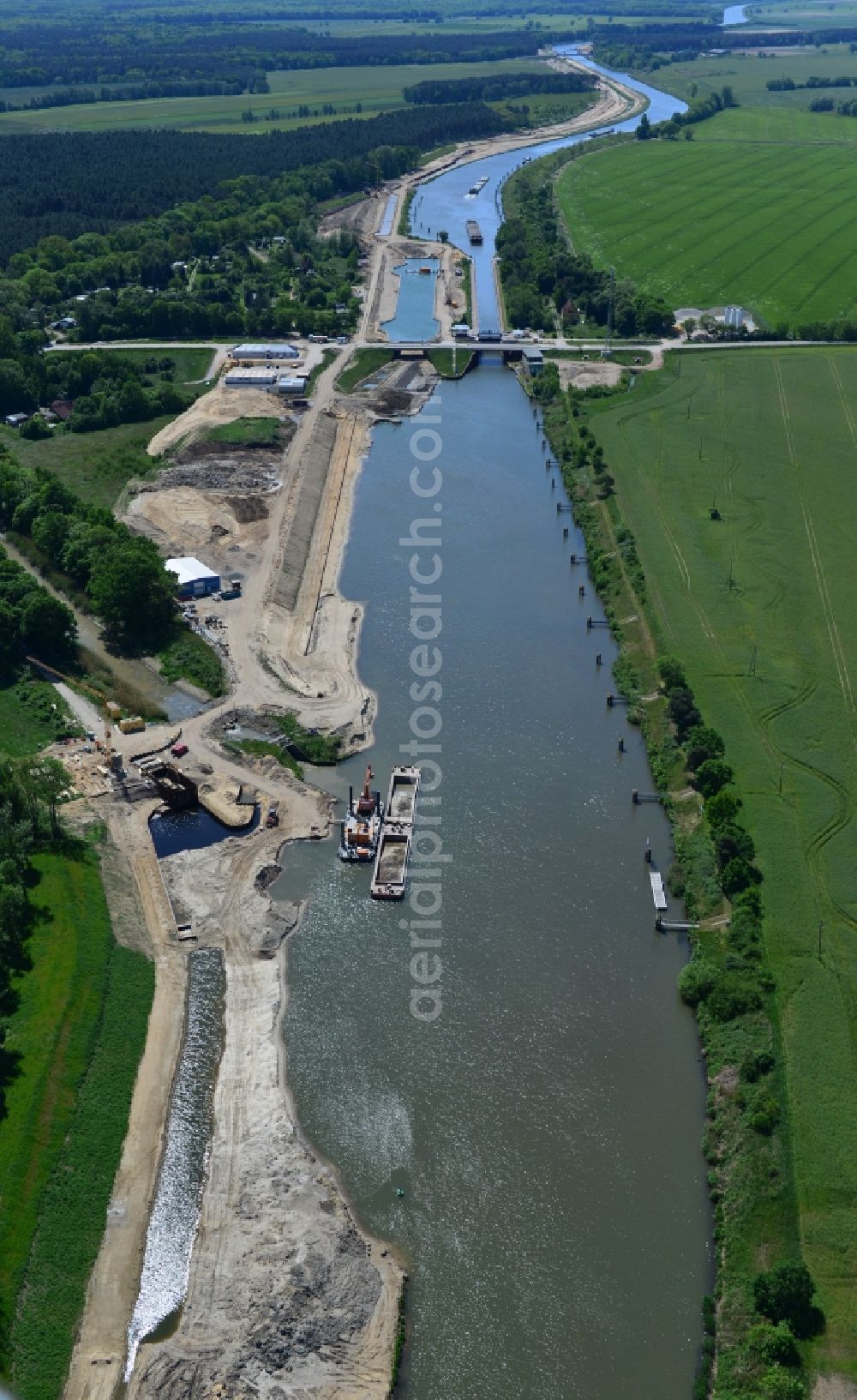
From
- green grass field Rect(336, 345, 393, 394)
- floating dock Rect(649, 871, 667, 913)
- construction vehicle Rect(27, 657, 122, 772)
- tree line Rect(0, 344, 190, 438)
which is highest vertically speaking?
green grass field Rect(336, 345, 393, 394)

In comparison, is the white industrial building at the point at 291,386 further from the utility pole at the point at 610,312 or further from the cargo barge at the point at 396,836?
A: the cargo barge at the point at 396,836

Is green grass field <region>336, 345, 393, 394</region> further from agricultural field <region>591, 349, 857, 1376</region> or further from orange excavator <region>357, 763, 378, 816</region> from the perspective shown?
orange excavator <region>357, 763, 378, 816</region>

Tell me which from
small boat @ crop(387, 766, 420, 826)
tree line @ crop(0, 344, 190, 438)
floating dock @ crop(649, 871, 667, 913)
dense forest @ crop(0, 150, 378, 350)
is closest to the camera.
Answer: floating dock @ crop(649, 871, 667, 913)

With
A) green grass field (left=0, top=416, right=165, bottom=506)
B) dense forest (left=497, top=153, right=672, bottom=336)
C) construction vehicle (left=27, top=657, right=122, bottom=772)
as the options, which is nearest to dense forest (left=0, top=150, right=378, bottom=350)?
green grass field (left=0, top=416, right=165, bottom=506)

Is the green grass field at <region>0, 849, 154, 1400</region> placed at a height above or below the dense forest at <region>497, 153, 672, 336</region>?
below

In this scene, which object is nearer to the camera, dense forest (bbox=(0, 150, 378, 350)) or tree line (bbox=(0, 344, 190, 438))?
tree line (bbox=(0, 344, 190, 438))

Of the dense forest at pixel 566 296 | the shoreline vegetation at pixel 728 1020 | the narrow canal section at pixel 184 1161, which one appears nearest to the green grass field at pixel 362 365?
the dense forest at pixel 566 296
